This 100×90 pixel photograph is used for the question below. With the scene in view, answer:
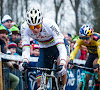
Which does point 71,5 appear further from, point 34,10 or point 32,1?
point 34,10

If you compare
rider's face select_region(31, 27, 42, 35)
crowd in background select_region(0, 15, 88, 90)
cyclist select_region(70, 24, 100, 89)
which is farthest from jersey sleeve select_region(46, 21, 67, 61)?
crowd in background select_region(0, 15, 88, 90)

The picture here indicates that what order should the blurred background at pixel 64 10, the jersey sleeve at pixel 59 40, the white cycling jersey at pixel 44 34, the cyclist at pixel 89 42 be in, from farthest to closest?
the blurred background at pixel 64 10 < the cyclist at pixel 89 42 < the white cycling jersey at pixel 44 34 < the jersey sleeve at pixel 59 40

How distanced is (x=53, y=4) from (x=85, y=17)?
3.51 m

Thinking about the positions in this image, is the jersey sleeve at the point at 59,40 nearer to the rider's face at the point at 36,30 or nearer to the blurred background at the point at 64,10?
the rider's face at the point at 36,30

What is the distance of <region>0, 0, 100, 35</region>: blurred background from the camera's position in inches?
888

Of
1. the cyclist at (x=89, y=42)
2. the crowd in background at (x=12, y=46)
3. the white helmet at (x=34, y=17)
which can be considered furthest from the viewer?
the cyclist at (x=89, y=42)

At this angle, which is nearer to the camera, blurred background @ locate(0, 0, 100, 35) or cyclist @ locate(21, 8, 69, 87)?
cyclist @ locate(21, 8, 69, 87)

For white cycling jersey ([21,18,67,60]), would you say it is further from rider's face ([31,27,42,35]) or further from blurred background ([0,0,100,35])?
blurred background ([0,0,100,35])

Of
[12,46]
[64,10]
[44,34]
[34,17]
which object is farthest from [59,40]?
[64,10]

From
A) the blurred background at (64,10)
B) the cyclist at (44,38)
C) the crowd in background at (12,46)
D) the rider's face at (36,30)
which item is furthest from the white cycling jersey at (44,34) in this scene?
the blurred background at (64,10)

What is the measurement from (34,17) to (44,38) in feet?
2.80

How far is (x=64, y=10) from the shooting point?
23172 mm

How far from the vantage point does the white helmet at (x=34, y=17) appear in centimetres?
482

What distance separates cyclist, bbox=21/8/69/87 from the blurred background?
16.8 m
